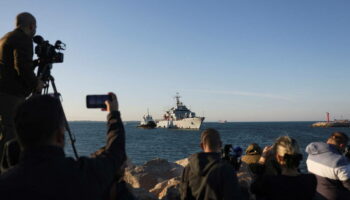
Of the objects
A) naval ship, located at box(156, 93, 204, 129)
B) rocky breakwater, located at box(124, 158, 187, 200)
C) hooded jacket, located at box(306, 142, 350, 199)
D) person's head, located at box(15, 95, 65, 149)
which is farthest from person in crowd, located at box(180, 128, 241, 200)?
naval ship, located at box(156, 93, 204, 129)

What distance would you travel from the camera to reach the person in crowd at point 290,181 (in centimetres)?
302

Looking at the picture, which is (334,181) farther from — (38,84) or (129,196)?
(38,84)

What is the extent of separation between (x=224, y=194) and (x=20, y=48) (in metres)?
2.54

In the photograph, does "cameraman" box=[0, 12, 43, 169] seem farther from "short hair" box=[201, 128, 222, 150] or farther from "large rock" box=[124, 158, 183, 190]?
"large rock" box=[124, 158, 183, 190]

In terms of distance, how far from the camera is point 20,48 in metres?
3.03

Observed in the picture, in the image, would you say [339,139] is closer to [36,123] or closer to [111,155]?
[111,155]

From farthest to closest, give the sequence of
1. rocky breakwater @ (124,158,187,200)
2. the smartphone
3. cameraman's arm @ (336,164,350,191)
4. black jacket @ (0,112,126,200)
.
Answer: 1. rocky breakwater @ (124,158,187,200)
2. cameraman's arm @ (336,164,350,191)
3. the smartphone
4. black jacket @ (0,112,126,200)

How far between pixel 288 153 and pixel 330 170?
3.79ft

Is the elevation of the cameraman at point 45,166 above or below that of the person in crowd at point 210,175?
above

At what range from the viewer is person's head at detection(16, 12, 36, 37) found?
317 centimetres

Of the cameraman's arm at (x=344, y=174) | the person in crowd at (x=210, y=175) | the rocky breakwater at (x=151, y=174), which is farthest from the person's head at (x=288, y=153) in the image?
the rocky breakwater at (x=151, y=174)

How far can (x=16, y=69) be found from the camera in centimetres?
302

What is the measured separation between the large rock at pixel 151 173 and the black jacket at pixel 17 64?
5.47 m

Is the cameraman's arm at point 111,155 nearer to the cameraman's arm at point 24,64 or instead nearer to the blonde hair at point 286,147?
the cameraman's arm at point 24,64
